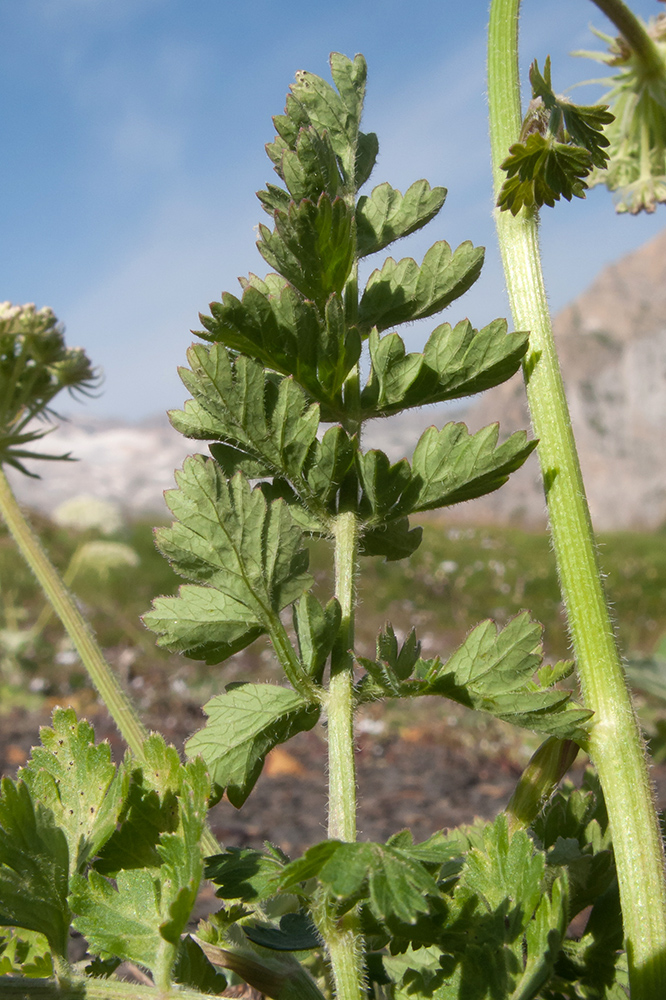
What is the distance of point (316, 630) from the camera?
80cm

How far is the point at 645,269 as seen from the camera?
4984cm

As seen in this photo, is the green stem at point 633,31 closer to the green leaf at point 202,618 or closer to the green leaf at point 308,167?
the green leaf at point 308,167

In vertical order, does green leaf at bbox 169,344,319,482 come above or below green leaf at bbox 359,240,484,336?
below

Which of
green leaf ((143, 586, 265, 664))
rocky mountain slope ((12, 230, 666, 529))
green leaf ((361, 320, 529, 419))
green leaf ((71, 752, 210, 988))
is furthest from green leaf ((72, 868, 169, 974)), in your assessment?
rocky mountain slope ((12, 230, 666, 529))

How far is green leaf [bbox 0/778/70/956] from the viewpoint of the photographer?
0.78 meters

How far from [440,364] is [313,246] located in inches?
7.2

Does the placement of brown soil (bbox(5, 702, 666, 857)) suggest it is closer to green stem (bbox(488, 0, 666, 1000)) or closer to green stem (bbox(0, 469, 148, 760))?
green stem (bbox(0, 469, 148, 760))

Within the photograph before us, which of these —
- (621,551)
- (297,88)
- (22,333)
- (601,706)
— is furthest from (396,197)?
(621,551)

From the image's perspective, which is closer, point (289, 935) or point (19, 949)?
point (289, 935)

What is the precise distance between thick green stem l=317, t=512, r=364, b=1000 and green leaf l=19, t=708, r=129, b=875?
0.66ft

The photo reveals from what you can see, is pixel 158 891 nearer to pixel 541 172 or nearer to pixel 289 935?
pixel 289 935

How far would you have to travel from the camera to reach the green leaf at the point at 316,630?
802 millimetres

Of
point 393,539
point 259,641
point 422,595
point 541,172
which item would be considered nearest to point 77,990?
point 393,539

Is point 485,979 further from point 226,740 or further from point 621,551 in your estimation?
point 621,551
